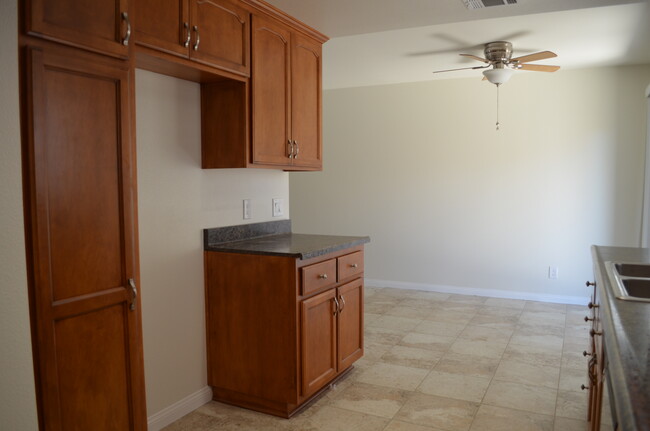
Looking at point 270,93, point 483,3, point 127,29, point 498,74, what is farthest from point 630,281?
point 498,74

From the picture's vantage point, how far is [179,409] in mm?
2721

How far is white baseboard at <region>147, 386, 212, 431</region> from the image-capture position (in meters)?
2.58

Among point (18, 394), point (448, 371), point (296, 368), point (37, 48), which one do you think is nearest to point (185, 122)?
point (37, 48)

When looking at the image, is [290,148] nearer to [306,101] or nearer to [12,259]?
[306,101]

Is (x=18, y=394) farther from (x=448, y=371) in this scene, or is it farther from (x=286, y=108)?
(x=448, y=371)

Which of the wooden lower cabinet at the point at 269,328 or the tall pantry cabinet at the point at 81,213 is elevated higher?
the tall pantry cabinet at the point at 81,213

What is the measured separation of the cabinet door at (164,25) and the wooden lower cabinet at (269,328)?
1098 mm

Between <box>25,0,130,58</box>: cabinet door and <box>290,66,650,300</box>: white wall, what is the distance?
4.39 meters

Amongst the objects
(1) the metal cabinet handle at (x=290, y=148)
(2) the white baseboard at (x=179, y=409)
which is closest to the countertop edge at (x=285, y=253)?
(1) the metal cabinet handle at (x=290, y=148)

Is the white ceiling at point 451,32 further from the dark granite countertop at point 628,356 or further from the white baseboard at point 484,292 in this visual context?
the white baseboard at point 484,292

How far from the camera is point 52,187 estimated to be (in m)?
1.58

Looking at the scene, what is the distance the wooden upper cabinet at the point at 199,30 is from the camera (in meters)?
2.16

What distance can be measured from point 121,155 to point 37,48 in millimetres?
417

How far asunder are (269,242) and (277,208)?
1.57 ft
